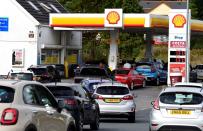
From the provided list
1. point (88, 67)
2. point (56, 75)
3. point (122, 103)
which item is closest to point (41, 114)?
point (122, 103)

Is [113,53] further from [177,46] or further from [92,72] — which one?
[92,72]

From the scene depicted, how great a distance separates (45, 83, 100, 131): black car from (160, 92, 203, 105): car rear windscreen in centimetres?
255

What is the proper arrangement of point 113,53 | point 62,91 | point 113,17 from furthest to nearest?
1. point 113,53
2. point 113,17
3. point 62,91

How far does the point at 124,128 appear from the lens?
23891 mm

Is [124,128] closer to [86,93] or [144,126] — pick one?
[144,126]

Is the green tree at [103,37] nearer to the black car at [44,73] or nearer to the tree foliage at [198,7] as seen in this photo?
the black car at [44,73]

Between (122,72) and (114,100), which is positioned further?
(122,72)

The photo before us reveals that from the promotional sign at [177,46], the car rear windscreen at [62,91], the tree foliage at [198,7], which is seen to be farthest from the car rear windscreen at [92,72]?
the tree foliage at [198,7]

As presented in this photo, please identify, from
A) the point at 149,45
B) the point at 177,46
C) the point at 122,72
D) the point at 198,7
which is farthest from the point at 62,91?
the point at 198,7

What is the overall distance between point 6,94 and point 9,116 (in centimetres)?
61

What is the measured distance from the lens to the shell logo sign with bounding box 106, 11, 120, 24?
5550cm

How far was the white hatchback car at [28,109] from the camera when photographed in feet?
37.0

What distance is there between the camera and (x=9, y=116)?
11250mm

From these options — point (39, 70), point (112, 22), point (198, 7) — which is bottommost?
point (39, 70)
